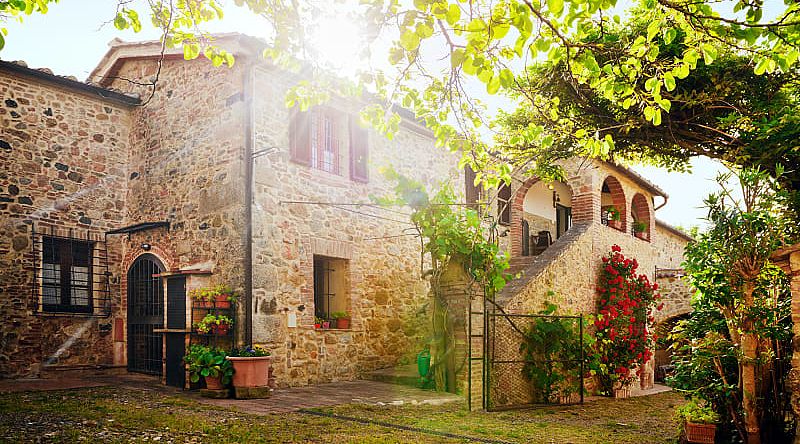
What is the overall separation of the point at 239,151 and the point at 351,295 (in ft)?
9.70

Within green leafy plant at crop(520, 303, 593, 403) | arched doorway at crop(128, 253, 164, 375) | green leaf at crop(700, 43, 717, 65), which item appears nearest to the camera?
green leaf at crop(700, 43, 717, 65)

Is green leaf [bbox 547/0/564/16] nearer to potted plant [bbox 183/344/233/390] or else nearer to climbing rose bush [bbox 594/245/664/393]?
potted plant [bbox 183/344/233/390]

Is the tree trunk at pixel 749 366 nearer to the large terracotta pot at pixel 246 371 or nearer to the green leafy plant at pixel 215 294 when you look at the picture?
the large terracotta pot at pixel 246 371

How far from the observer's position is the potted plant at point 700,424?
563 cm

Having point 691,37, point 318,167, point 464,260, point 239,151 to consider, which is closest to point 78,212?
point 239,151

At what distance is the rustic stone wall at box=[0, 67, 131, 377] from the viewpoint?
9.25 meters

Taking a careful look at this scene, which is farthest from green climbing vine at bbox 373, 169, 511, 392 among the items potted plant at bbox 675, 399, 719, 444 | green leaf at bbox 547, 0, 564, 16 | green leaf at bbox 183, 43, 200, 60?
green leaf at bbox 547, 0, 564, 16

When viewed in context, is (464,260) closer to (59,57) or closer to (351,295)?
(351,295)

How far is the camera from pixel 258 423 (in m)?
6.20

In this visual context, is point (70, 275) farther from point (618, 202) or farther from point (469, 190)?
point (618, 202)

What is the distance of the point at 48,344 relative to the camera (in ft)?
31.1

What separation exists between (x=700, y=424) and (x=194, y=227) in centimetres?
707

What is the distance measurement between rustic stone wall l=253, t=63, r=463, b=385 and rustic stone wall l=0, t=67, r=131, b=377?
10.6 feet

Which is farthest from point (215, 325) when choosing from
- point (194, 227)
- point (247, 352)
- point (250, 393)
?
point (194, 227)
